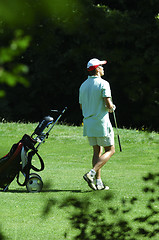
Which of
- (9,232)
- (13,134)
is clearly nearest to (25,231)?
(9,232)

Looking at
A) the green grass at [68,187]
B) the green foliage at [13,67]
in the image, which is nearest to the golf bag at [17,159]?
the green grass at [68,187]

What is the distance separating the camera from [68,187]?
687 centimetres

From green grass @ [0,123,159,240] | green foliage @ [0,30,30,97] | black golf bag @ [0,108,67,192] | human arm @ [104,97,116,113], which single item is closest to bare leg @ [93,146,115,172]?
green grass @ [0,123,159,240]

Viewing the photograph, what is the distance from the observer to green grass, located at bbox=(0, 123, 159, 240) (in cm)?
421

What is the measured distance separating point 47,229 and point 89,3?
3.38 meters

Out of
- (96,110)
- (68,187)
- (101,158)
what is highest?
(96,110)

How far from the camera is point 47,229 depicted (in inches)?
181

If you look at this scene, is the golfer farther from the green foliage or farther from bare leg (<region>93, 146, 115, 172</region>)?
the green foliage

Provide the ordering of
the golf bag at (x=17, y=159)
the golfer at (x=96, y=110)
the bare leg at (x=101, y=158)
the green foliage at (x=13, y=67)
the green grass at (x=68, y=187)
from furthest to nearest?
the bare leg at (x=101, y=158) < the golfer at (x=96, y=110) < the golf bag at (x=17, y=159) < the green grass at (x=68, y=187) < the green foliage at (x=13, y=67)

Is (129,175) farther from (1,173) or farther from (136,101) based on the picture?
(136,101)

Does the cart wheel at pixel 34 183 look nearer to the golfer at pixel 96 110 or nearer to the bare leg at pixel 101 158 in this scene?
the golfer at pixel 96 110

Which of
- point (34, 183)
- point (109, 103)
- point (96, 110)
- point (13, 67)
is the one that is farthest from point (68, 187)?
point (13, 67)

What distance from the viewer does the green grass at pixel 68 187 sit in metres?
Answer: 4.21

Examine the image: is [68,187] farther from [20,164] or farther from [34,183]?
[20,164]
